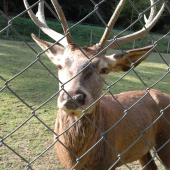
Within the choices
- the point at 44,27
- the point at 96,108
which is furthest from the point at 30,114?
the point at 96,108

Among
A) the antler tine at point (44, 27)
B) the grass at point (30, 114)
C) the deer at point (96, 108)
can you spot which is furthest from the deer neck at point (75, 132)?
the antler tine at point (44, 27)

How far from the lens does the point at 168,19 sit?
3809cm

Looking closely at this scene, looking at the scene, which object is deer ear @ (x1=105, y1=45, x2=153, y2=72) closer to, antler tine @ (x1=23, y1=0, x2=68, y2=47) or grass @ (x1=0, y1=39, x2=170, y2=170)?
antler tine @ (x1=23, y1=0, x2=68, y2=47)

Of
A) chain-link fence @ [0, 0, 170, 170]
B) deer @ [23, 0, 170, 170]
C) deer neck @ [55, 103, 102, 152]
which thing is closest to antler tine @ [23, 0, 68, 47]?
deer @ [23, 0, 170, 170]

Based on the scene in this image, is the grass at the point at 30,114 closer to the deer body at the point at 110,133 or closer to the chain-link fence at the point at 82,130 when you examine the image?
the chain-link fence at the point at 82,130

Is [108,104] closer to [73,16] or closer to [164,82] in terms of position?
[164,82]

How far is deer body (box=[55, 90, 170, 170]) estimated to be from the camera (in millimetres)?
2854

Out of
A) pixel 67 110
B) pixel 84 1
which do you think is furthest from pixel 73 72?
pixel 84 1

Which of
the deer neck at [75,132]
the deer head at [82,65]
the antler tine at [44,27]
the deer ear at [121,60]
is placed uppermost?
the antler tine at [44,27]

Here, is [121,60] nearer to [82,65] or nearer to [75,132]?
[82,65]

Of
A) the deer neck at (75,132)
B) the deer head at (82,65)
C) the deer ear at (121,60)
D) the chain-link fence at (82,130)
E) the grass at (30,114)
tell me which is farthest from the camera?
the grass at (30,114)

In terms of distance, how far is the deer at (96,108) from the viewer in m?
2.37

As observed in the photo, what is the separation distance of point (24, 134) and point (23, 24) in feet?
65.4

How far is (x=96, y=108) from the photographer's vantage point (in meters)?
2.99
